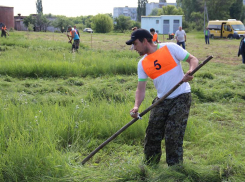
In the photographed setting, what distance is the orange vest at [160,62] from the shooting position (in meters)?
3.21

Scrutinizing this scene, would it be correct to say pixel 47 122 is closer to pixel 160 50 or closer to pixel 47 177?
pixel 47 177

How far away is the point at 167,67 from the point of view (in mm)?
3221

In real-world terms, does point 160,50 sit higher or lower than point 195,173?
higher

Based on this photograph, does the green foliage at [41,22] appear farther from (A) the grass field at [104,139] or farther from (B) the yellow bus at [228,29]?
(A) the grass field at [104,139]

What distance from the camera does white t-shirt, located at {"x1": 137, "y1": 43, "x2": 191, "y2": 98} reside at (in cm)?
321

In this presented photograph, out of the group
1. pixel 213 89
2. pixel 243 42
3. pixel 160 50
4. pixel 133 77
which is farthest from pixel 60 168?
pixel 243 42

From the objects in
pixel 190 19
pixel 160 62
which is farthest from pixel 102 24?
pixel 160 62

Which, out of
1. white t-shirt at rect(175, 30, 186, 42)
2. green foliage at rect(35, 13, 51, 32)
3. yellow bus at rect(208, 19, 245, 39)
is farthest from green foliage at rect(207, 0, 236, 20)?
white t-shirt at rect(175, 30, 186, 42)

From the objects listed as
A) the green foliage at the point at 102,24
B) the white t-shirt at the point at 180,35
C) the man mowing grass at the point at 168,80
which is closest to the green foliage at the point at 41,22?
the green foliage at the point at 102,24

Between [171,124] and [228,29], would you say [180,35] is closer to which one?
[171,124]

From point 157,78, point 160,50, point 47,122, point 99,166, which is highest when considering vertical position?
point 160,50

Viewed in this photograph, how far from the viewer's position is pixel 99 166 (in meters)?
3.75

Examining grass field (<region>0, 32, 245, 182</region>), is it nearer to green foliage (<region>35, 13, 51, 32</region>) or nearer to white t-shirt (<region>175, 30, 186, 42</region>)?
white t-shirt (<region>175, 30, 186, 42</region>)

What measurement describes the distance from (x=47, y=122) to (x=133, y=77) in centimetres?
539
